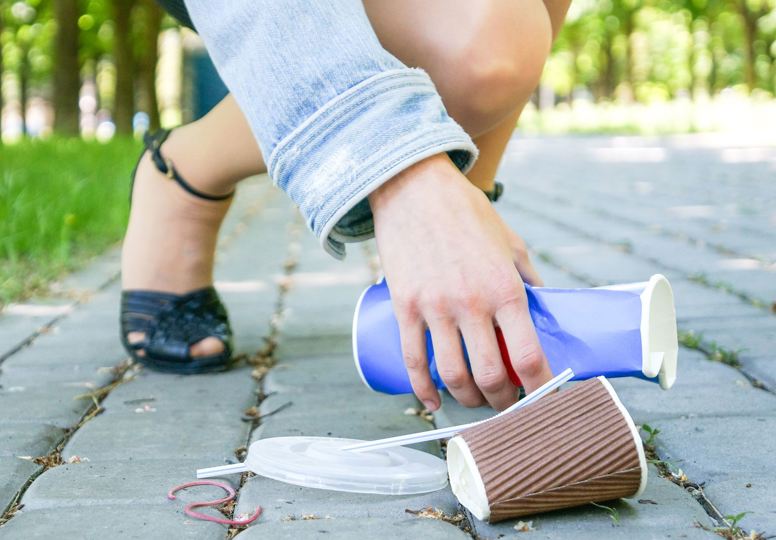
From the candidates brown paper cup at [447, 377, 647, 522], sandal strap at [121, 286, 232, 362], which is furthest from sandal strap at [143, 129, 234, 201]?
brown paper cup at [447, 377, 647, 522]

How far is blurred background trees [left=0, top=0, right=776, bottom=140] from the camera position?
15414 millimetres

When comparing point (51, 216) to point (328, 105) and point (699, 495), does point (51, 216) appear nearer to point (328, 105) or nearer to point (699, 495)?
point (328, 105)

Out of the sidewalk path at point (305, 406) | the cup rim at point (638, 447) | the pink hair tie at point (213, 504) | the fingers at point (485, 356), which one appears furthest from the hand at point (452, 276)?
the pink hair tie at point (213, 504)

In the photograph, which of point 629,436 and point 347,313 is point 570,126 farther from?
point 629,436

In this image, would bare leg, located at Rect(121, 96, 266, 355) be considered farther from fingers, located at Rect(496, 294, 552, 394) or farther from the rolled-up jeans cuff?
fingers, located at Rect(496, 294, 552, 394)

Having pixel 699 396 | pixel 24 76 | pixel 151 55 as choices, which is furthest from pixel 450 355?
pixel 24 76

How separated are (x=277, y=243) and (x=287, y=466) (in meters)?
3.48

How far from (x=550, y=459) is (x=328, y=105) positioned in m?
0.56

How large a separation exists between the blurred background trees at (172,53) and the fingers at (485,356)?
1053 cm

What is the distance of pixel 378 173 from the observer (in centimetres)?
130

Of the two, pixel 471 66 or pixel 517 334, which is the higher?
pixel 471 66

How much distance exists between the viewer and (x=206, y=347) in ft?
7.84

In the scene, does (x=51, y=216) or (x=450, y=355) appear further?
(x=51, y=216)

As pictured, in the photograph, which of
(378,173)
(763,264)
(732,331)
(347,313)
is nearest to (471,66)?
(378,173)
